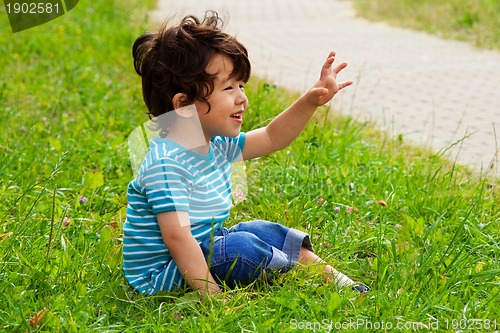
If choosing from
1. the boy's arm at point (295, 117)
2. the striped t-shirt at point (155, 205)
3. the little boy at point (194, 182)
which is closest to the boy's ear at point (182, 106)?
the little boy at point (194, 182)

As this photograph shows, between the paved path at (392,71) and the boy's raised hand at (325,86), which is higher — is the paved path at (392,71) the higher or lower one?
the lower one

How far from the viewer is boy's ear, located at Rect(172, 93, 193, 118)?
281cm

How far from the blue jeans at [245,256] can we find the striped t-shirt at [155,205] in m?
0.08

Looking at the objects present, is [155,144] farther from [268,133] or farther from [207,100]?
[268,133]

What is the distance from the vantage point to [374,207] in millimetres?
3521

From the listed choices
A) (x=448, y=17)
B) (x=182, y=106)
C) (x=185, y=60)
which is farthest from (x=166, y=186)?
(x=448, y=17)

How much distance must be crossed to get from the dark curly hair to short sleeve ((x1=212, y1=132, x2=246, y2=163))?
0.91 ft

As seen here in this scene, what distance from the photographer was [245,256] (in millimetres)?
2736

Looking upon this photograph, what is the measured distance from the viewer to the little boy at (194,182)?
267 centimetres

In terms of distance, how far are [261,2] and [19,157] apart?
735 centimetres

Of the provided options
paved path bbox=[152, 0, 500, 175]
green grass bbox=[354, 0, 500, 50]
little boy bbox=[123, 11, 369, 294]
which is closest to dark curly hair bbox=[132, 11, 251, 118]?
little boy bbox=[123, 11, 369, 294]

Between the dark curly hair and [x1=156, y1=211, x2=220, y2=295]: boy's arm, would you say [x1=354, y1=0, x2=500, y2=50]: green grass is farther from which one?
[x1=156, y1=211, x2=220, y2=295]: boy's arm

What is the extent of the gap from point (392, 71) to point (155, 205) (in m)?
4.41

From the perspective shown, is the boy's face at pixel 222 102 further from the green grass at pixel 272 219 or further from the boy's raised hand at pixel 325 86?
the green grass at pixel 272 219
